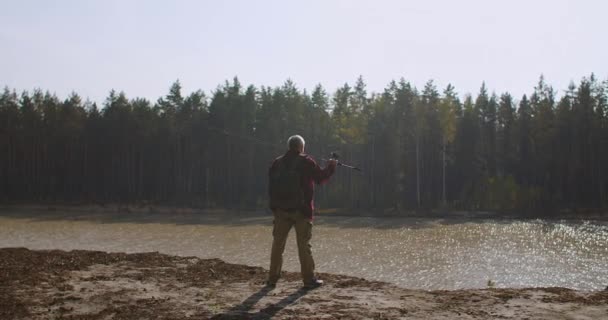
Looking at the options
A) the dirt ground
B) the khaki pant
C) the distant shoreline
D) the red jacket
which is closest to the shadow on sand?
the dirt ground

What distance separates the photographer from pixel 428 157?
4919 cm

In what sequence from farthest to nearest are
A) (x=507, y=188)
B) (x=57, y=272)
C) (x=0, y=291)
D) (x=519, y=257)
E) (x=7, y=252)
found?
(x=507, y=188) < (x=519, y=257) < (x=7, y=252) < (x=57, y=272) < (x=0, y=291)

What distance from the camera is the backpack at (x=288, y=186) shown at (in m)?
7.78

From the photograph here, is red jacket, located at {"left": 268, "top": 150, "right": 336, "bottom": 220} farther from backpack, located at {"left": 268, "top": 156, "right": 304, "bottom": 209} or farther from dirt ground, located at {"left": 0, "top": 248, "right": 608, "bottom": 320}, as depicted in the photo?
dirt ground, located at {"left": 0, "top": 248, "right": 608, "bottom": 320}

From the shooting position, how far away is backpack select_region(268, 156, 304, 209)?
7.78m

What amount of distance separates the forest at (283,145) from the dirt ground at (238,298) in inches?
1546

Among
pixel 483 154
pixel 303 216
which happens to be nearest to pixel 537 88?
pixel 483 154

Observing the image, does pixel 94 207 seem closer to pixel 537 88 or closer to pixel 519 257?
pixel 519 257

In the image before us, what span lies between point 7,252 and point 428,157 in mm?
41495

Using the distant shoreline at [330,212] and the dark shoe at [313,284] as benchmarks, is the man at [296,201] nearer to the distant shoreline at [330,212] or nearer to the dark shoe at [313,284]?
the dark shoe at [313,284]

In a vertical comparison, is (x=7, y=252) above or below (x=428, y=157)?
below

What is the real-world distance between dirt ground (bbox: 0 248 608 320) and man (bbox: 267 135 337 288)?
0.34 m

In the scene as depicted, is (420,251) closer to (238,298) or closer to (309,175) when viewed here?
(309,175)

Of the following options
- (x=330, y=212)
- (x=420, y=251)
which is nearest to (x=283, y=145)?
(x=330, y=212)
